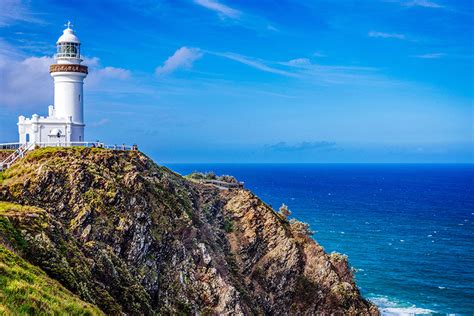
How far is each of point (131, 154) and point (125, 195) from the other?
7111 mm

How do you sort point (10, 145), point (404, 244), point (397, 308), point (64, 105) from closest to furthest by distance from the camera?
1. point (10, 145)
2. point (64, 105)
3. point (397, 308)
4. point (404, 244)

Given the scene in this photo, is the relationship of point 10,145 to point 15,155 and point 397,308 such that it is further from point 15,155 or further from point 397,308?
point 397,308

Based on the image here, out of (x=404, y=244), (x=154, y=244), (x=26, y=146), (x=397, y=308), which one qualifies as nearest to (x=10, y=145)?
(x=26, y=146)

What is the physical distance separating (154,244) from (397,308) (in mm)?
36301

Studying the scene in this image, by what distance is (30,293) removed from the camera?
794 inches

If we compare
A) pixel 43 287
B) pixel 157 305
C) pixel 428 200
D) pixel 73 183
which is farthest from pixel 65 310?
pixel 428 200

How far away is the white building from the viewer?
172 ft

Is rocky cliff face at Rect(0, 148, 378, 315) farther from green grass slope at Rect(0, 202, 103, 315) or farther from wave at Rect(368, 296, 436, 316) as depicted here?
wave at Rect(368, 296, 436, 316)

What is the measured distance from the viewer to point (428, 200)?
170 meters

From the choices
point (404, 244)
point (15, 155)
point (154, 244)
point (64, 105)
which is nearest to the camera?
point (154, 244)

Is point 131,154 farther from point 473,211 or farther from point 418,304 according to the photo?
point 473,211

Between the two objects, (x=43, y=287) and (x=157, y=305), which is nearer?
(x=43, y=287)

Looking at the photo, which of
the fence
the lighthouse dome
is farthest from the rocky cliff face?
the lighthouse dome

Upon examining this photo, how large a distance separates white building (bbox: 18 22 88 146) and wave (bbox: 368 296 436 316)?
1645 inches
